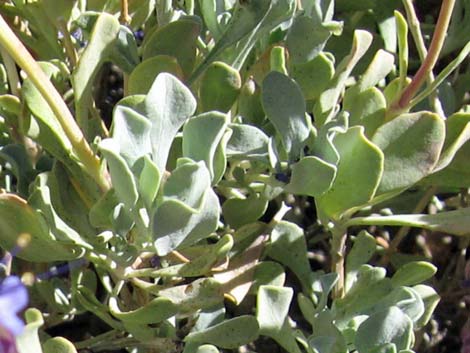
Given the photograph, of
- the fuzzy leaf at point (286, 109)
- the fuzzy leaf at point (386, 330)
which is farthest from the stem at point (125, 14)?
the fuzzy leaf at point (386, 330)

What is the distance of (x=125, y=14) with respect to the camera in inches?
41.5

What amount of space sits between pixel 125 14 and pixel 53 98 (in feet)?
0.86

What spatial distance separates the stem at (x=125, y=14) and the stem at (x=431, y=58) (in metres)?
0.32

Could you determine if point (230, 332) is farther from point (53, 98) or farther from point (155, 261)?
point (53, 98)

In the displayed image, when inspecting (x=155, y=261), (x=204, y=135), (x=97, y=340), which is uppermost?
(x=204, y=135)

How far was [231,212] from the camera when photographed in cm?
111

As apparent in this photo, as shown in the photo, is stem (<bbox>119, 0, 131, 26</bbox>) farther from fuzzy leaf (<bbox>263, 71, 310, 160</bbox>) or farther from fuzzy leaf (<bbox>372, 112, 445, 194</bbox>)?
fuzzy leaf (<bbox>372, 112, 445, 194</bbox>)

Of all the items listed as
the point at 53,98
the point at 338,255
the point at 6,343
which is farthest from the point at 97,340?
the point at 6,343

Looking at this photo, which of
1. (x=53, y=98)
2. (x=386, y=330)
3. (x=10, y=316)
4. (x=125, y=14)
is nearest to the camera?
(x=10, y=316)

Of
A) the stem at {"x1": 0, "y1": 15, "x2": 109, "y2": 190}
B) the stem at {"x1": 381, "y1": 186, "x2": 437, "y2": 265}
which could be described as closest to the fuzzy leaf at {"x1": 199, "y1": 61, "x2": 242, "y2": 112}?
the stem at {"x1": 0, "y1": 15, "x2": 109, "y2": 190}

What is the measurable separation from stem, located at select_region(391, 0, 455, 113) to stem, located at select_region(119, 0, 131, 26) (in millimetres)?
318

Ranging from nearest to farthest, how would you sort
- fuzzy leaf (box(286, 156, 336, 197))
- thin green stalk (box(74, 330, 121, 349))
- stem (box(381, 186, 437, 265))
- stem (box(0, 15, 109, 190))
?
stem (box(0, 15, 109, 190)) < fuzzy leaf (box(286, 156, 336, 197)) < thin green stalk (box(74, 330, 121, 349)) < stem (box(381, 186, 437, 265))

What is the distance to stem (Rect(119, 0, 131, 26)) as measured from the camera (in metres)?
1.04

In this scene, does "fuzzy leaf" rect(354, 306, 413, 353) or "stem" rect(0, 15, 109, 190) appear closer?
"stem" rect(0, 15, 109, 190)
